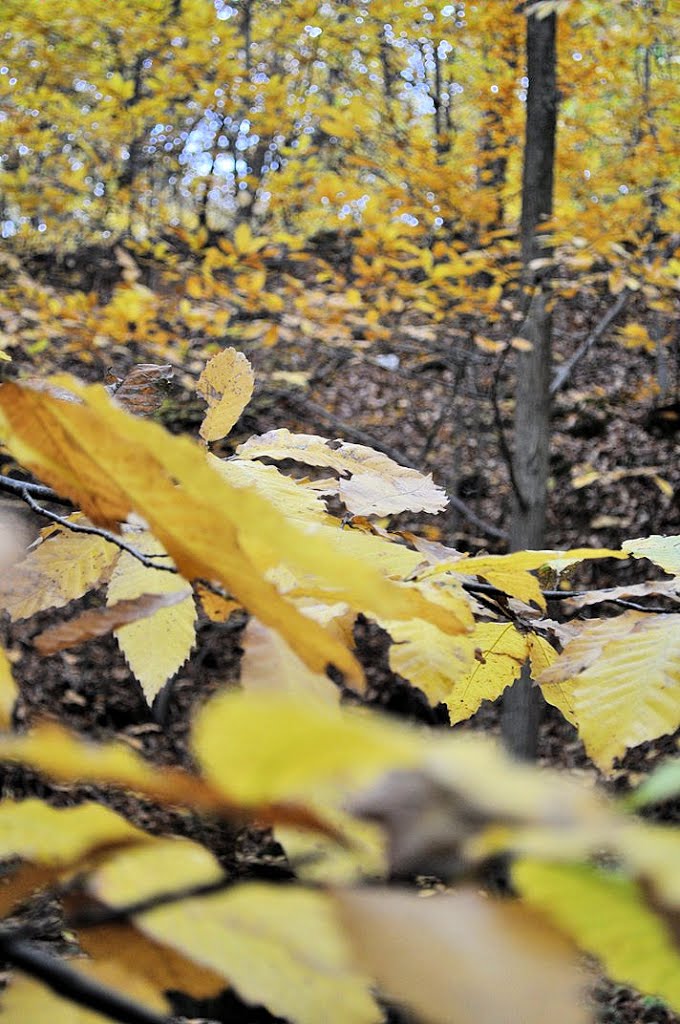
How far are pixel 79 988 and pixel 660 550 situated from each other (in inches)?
22.9

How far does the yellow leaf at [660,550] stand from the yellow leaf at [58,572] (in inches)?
17.2

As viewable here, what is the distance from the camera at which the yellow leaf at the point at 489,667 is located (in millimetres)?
674

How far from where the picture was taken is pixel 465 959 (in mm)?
174

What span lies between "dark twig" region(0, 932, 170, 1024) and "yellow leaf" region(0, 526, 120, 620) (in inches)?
16.6

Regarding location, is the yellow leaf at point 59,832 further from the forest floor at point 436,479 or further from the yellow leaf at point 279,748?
the forest floor at point 436,479

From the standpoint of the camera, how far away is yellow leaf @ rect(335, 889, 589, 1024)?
6.7 inches

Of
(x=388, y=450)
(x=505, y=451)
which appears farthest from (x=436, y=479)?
(x=505, y=451)

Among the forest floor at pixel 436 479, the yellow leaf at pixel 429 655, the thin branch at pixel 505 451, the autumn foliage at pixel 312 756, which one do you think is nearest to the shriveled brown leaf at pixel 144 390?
the autumn foliage at pixel 312 756

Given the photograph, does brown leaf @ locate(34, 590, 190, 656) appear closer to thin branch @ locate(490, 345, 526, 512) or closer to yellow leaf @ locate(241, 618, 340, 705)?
yellow leaf @ locate(241, 618, 340, 705)

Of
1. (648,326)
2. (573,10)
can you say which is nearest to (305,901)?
(573,10)

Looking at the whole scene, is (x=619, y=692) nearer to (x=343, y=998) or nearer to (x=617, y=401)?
(x=343, y=998)

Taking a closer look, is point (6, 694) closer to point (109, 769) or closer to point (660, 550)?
point (109, 769)

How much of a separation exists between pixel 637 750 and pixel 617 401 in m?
2.38

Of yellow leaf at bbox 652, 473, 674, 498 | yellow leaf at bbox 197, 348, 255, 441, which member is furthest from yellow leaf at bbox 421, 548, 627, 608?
yellow leaf at bbox 652, 473, 674, 498
